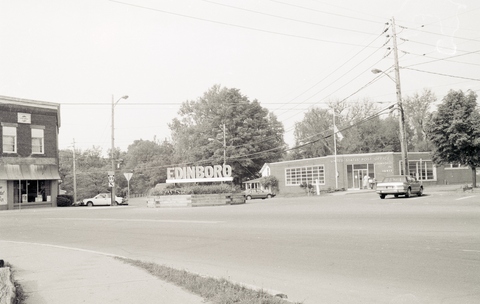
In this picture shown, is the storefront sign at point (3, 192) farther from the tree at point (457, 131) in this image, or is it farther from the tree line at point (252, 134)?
the tree at point (457, 131)

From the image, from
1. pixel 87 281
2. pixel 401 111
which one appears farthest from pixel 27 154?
pixel 87 281

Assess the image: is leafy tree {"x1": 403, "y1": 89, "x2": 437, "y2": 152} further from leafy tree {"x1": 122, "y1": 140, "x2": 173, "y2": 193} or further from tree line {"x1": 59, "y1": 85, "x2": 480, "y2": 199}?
leafy tree {"x1": 122, "y1": 140, "x2": 173, "y2": 193}

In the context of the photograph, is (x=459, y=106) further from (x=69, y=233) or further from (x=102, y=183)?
(x=102, y=183)

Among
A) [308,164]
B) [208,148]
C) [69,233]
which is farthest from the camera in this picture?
[208,148]

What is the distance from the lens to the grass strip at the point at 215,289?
6121 mm

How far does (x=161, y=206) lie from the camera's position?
3366 centimetres

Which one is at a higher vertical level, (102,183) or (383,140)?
(383,140)

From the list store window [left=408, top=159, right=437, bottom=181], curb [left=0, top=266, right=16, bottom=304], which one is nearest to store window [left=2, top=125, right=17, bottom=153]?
curb [left=0, top=266, right=16, bottom=304]

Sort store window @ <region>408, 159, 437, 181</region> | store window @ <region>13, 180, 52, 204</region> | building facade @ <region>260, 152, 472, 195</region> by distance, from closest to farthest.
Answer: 1. store window @ <region>13, 180, 52, 204</region>
2. building facade @ <region>260, 152, 472, 195</region>
3. store window @ <region>408, 159, 437, 181</region>

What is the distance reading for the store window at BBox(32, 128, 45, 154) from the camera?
4178 centimetres

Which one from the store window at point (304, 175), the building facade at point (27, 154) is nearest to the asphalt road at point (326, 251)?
the building facade at point (27, 154)

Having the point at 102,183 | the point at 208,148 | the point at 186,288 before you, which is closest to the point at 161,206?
the point at 186,288

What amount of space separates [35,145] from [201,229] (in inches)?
1234

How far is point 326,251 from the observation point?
10562mm
